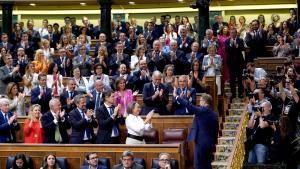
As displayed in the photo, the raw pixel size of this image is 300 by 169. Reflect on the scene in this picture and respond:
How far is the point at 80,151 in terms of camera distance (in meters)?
9.62

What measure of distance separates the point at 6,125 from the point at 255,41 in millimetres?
6784

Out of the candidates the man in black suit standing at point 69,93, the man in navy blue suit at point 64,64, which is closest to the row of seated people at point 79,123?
the man in black suit standing at point 69,93

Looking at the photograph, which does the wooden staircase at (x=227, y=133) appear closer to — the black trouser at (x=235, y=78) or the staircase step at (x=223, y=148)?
the staircase step at (x=223, y=148)

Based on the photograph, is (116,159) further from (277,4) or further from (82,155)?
(277,4)

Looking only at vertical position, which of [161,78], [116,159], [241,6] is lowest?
[116,159]

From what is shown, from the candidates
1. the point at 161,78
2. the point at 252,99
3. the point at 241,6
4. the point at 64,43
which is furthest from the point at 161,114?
the point at 241,6

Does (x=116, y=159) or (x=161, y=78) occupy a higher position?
(x=161, y=78)

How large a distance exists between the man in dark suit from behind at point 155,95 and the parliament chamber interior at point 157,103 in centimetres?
2

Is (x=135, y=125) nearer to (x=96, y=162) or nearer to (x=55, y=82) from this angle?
(x=96, y=162)

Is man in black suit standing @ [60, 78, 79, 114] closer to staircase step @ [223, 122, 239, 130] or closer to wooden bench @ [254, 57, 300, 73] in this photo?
staircase step @ [223, 122, 239, 130]

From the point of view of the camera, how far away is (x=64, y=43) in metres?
15.7

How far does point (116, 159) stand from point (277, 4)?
13.0 m

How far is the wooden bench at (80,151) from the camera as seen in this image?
937 cm

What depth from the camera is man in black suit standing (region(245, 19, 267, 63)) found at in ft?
49.5
